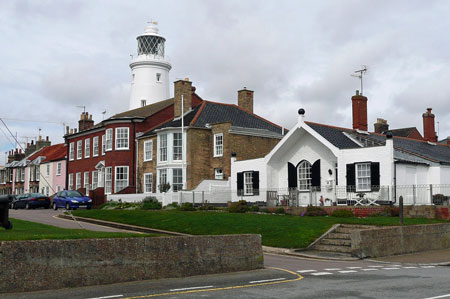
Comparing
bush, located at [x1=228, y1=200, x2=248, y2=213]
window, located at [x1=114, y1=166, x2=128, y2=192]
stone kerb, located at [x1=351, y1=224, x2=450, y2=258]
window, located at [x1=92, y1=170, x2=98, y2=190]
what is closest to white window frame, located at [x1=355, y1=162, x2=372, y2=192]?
bush, located at [x1=228, y1=200, x2=248, y2=213]

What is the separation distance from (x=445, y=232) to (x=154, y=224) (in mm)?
12838

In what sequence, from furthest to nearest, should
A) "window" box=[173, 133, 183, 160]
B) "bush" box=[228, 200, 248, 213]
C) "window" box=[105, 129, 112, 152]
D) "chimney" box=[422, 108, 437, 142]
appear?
"window" box=[105, 129, 112, 152]
"window" box=[173, 133, 183, 160]
"chimney" box=[422, 108, 437, 142]
"bush" box=[228, 200, 248, 213]

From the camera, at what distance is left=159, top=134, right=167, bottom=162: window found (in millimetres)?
42594

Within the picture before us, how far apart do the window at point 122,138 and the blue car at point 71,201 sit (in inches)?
306

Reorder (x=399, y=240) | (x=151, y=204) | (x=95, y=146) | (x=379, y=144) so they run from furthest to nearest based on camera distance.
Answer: (x=95, y=146) < (x=151, y=204) < (x=379, y=144) < (x=399, y=240)

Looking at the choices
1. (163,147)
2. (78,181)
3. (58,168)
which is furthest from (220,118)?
(58,168)

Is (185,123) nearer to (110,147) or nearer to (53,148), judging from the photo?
(110,147)

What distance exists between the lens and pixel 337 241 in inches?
783

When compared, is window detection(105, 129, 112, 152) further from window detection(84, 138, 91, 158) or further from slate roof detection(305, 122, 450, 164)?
slate roof detection(305, 122, 450, 164)

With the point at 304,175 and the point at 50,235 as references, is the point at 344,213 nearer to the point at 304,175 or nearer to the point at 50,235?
the point at 304,175

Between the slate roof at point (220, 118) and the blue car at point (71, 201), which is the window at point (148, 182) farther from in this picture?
the blue car at point (71, 201)

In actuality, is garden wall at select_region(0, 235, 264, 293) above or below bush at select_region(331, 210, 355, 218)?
below

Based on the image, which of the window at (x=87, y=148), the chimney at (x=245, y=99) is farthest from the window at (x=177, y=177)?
the window at (x=87, y=148)

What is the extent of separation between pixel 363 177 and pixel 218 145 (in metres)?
15.5
